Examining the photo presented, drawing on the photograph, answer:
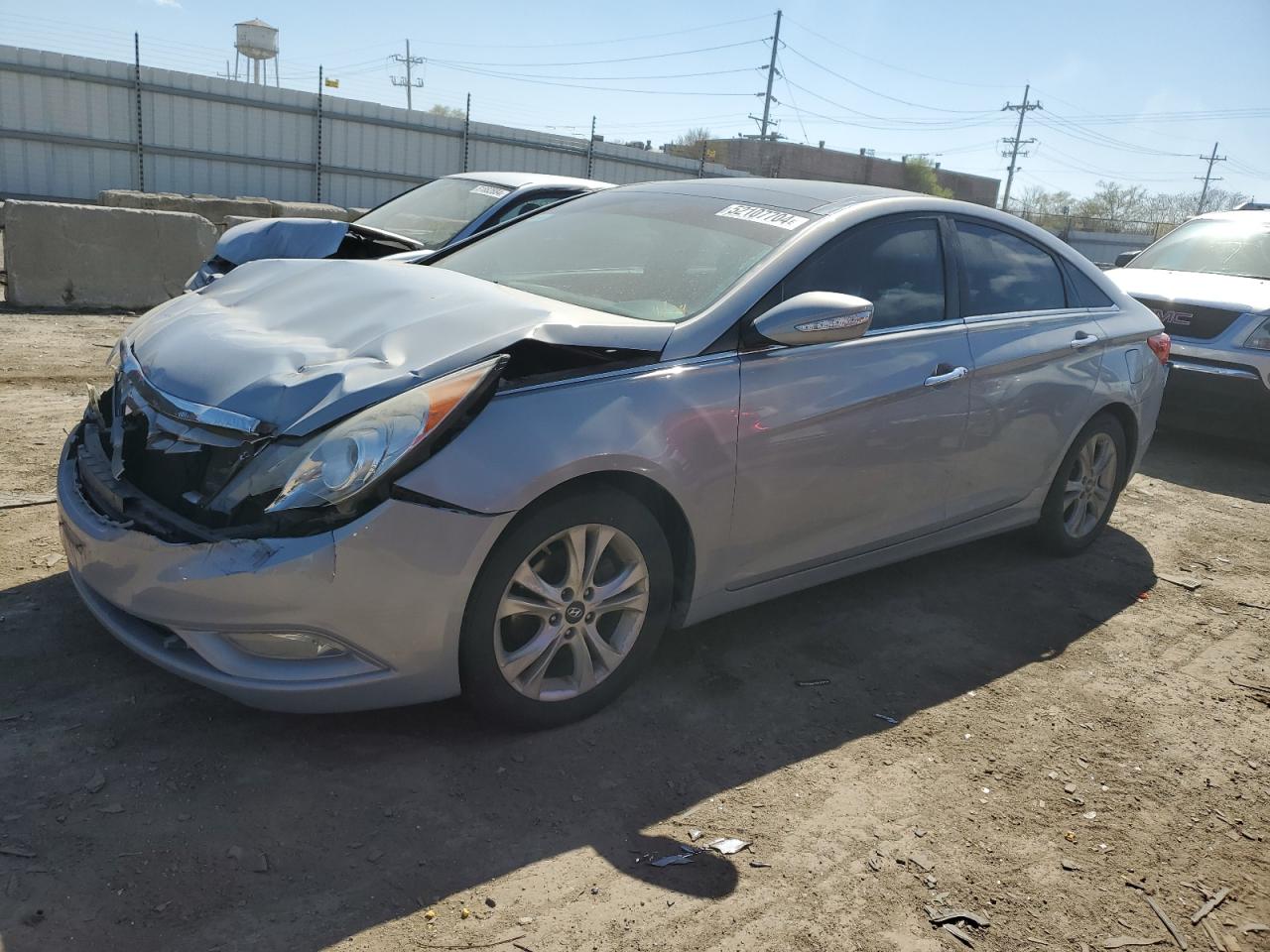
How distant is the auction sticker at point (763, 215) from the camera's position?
3639mm

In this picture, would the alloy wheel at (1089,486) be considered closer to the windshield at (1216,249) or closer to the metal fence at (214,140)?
the windshield at (1216,249)

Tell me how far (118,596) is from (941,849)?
2.29 m

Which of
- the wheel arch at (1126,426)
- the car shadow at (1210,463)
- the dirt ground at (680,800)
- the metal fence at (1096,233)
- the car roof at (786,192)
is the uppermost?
the metal fence at (1096,233)

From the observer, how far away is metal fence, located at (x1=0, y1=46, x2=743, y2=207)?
1736 cm

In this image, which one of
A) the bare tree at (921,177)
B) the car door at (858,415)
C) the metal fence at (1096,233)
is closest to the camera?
the car door at (858,415)

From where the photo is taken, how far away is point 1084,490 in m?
4.96

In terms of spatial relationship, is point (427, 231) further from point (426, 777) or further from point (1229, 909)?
point (1229, 909)

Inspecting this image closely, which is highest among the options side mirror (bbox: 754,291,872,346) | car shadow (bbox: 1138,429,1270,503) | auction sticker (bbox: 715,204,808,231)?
auction sticker (bbox: 715,204,808,231)

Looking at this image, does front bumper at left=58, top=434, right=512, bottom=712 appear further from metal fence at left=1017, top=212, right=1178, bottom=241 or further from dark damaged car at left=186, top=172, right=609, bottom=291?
metal fence at left=1017, top=212, right=1178, bottom=241

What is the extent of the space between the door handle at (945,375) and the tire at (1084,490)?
1.13 m

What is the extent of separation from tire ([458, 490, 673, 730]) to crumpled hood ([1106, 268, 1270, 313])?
18.8 ft

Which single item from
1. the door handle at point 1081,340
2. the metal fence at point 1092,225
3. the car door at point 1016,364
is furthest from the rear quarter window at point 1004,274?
the metal fence at point 1092,225

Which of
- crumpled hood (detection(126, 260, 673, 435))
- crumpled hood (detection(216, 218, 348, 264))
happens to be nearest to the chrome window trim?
crumpled hood (detection(126, 260, 673, 435))

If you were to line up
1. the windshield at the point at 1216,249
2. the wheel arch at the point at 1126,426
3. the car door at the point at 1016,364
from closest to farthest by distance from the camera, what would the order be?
the car door at the point at 1016,364
the wheel arch at the point at 1126,426
the windshield at the point at 1216,249
